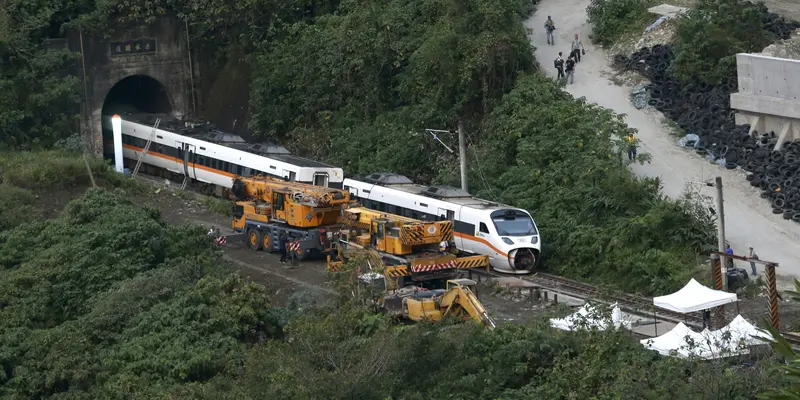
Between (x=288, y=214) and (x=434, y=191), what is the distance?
16.0ft

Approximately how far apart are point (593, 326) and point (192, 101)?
1273 inches

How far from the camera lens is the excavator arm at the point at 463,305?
1083 inches

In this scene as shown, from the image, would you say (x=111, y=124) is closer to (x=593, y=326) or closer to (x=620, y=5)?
(x=620, y=5)

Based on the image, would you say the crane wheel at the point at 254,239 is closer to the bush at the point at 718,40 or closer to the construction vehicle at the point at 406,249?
the construction vehicle at the point at 406,249

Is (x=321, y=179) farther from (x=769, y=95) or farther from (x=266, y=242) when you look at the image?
(x=769, y=95)

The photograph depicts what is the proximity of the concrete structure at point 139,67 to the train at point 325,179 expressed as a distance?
4.63 feet

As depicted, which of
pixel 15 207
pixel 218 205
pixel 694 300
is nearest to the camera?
pixel 694 300

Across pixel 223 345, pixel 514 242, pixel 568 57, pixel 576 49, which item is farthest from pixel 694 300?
pixel 576 49

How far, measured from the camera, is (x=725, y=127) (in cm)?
3953

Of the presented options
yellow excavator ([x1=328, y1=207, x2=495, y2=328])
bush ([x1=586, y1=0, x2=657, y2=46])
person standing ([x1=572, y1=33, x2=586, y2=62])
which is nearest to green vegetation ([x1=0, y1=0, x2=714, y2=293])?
person standing ([x1=572, y1=33, x2=586, y2=62])

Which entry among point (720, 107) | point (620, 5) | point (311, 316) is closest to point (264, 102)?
point (620, 5)

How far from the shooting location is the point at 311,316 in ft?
89.0

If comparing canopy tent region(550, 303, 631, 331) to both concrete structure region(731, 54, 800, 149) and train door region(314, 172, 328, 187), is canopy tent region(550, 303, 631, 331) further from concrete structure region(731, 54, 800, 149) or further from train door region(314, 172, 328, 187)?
train door region(314, 172, 328, 187)

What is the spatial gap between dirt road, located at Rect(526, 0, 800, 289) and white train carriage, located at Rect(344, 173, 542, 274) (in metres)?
5.36
